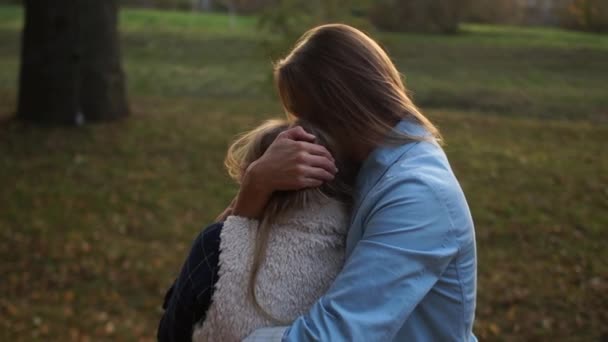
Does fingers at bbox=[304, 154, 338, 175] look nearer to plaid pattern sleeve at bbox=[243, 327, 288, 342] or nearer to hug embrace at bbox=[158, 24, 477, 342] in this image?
hug embrace at bbox=[158, 24, 477, 342]

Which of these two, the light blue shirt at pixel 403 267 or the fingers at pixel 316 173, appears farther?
the fingers at pixel 316 173

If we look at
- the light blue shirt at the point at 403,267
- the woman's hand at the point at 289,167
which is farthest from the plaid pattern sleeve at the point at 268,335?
the woman's hand at the point at 289,167

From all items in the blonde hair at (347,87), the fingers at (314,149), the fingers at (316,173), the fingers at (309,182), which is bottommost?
the fingers at (309,182)

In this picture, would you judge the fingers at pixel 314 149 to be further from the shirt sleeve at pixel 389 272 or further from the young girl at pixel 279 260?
the shirt sleeve at pixel 389 272

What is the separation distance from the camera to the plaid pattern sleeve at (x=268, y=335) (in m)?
1.76

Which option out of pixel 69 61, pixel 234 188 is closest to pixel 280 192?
pixel 234 188

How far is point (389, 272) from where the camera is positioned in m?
1.68

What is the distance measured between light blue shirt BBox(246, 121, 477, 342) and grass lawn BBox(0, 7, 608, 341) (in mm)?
3652

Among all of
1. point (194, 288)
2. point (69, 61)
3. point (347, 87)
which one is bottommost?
point (69, 61)

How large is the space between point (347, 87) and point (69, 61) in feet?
32.6

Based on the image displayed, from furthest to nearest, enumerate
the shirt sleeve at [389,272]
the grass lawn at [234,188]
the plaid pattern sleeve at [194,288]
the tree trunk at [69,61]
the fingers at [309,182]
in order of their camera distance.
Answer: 1. the tree trunk at [69,61]
2. the grass lawn at [234,188]
3. the plaid pattern sleeve at [194,288]
4. the fingers at [309,182]
5. the shirt sleeve at [389,272]

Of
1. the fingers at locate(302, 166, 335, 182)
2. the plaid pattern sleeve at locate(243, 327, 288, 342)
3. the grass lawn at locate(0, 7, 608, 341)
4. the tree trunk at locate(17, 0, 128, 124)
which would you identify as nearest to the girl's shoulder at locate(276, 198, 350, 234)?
the fingers at locate(302, 166, 335, 182)

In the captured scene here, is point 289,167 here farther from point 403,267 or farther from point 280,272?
point 403,267

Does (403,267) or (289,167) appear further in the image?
(289,167)
